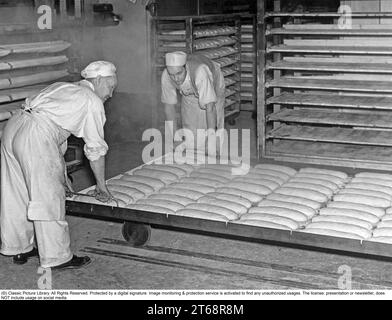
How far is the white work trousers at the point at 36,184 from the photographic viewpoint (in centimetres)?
397

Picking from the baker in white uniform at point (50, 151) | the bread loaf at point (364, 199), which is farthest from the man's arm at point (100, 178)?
the bread loaf at point (364, 199)

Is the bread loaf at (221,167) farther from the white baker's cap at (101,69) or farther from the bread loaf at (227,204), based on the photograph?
the white baker's cap at (101,69)

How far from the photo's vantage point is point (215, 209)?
412cm

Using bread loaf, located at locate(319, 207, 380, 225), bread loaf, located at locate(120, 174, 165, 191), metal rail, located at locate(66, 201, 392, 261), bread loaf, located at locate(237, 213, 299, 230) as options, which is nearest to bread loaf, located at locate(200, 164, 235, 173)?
bread loaf, located at locate(120, 174, 165, 191)

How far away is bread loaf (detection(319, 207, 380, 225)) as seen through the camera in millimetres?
3936

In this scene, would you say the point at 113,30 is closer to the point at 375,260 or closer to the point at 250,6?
the point at 250,6

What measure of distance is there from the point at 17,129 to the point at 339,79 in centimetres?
292

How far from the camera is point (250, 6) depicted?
32.7 ft

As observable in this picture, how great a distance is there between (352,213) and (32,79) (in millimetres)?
3306

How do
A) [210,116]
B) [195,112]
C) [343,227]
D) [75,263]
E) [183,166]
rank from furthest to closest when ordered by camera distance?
[195,112] < [210,116] < [183,166] < [75,263] < [343,227]

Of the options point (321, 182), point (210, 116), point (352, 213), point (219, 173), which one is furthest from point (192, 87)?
point (352, 213)

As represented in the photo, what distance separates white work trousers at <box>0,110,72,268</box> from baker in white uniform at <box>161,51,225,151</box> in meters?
1.45

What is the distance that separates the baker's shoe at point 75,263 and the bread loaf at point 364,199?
5.88 feet

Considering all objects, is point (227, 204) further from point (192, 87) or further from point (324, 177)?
point (192, 87)
